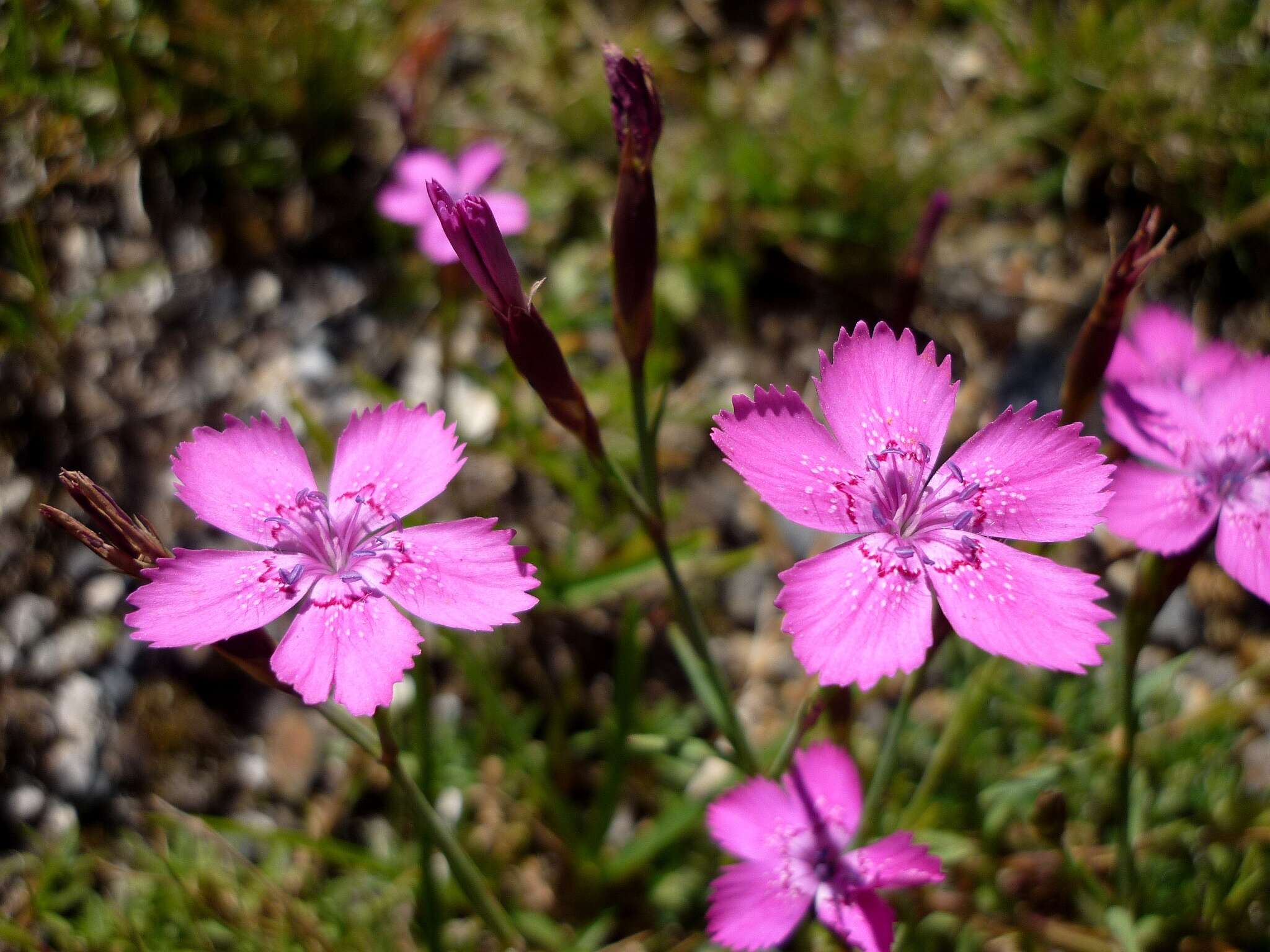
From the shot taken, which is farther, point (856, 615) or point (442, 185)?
point (442, 185)

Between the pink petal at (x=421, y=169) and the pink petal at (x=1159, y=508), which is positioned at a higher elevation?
the pink petal at (x=421, y=169)

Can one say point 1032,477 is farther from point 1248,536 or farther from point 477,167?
point 477,167

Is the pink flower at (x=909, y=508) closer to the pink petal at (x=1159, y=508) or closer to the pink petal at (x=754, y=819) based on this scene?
the pink petal at (x=1159, y=508)

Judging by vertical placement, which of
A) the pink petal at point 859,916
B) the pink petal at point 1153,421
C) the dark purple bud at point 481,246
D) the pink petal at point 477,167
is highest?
the pink petal at point 477,167

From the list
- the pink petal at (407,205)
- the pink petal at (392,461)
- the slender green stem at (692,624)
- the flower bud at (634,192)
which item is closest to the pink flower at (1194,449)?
the slender green stem at (692,624)

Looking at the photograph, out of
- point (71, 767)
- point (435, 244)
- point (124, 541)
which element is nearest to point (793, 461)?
point (124, 541)

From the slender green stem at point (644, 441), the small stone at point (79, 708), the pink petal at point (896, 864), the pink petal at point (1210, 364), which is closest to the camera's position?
the pink petal at point (896, 864)

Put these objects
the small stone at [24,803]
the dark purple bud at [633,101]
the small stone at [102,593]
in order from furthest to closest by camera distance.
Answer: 1. the small stone at [102,593]
2. the small stone at [24,803]
3. the dark purple bud at [633,101]
